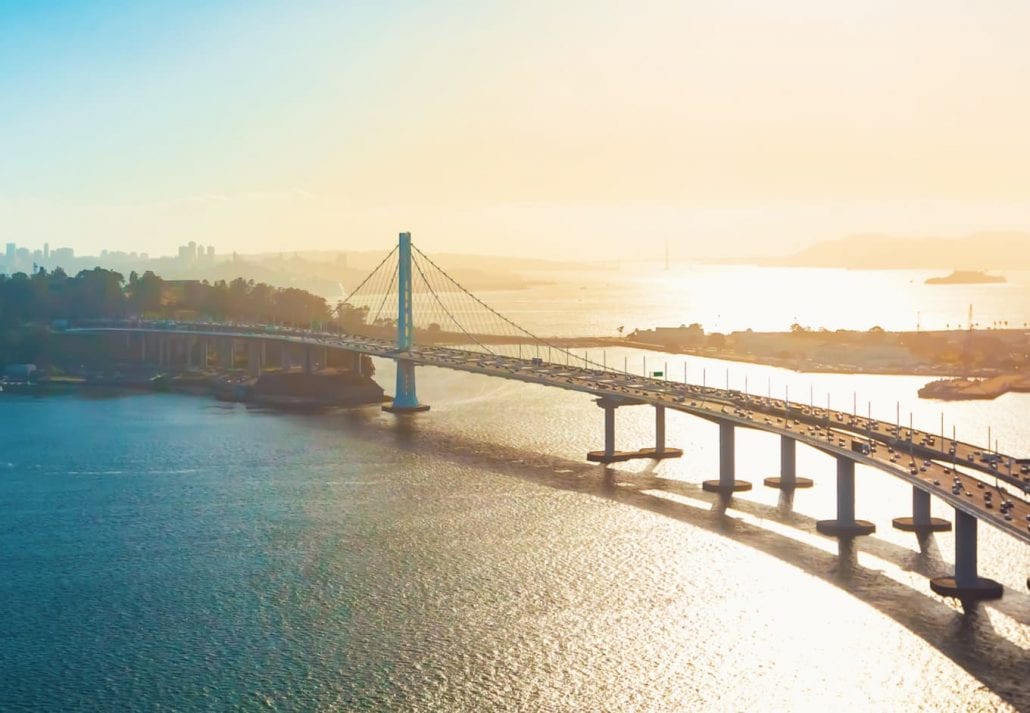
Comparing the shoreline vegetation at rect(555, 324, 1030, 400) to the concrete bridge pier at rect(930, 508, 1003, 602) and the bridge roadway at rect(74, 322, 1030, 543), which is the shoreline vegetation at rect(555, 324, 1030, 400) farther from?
the concrete bridge pier at rect(930, 508, 1003, 602)

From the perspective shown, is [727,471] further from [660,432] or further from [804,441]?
[660,432]

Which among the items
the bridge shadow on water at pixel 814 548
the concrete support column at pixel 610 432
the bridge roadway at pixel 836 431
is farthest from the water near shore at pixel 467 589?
the bridge roadway at pixel 836 431

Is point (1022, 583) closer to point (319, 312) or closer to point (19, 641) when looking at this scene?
point (19, 641)

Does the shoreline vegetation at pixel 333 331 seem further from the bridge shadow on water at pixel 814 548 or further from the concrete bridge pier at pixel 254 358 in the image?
the bridge shadow on water at pixel 814 548

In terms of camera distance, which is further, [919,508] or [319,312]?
[319,312]

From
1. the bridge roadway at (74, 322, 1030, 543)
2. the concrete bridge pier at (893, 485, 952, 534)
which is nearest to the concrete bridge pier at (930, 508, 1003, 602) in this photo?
the bridge roadway at (74, 322, 1030, 543)

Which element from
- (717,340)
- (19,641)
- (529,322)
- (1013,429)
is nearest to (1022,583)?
(19,641)

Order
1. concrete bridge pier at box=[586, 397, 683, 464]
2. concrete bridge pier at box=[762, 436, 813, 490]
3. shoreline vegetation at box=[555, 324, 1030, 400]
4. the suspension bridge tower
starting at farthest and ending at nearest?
shoreline vegetation at box=[555, 324, 1030, 400], the suspension bridge tower, concrete bridge pier at box=[586, 397, 683, 464], concrete bridge pier at box=[762, 436, 813, 490]
